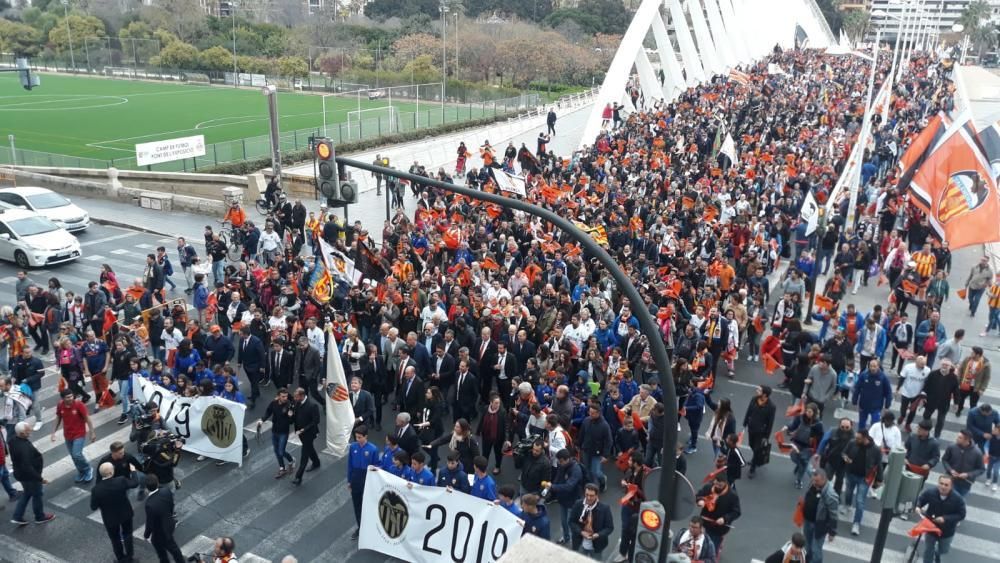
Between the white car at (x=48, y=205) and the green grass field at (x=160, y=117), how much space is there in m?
11.4

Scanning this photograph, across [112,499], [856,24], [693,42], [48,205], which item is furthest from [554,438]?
[856,24]

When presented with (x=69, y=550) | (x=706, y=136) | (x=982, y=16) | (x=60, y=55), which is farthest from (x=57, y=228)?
(x=982, y=16)

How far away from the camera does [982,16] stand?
143 meters

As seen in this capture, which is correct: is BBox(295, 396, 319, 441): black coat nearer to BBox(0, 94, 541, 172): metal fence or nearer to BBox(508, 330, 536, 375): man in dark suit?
BBox(508, 330, 536, 375): man in dark suit

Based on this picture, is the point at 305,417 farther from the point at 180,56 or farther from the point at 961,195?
the point at 180,56

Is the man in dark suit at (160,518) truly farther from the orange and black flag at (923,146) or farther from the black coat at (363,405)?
the orange and black flag at (923,146)

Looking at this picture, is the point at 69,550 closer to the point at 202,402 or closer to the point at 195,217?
the point at 202,402

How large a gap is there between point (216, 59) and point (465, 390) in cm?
7955

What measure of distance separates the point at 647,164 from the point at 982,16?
144005 millimetres

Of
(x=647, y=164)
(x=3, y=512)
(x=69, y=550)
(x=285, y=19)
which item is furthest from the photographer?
(x=285, y=19)

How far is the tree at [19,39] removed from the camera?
9406 centimetres

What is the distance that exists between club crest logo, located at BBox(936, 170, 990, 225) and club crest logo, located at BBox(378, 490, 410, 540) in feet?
38.5

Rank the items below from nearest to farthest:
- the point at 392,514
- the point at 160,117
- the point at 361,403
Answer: the point at 392,514 < the point at 361,403 < the point at 160,117

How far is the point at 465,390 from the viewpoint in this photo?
486 inches
